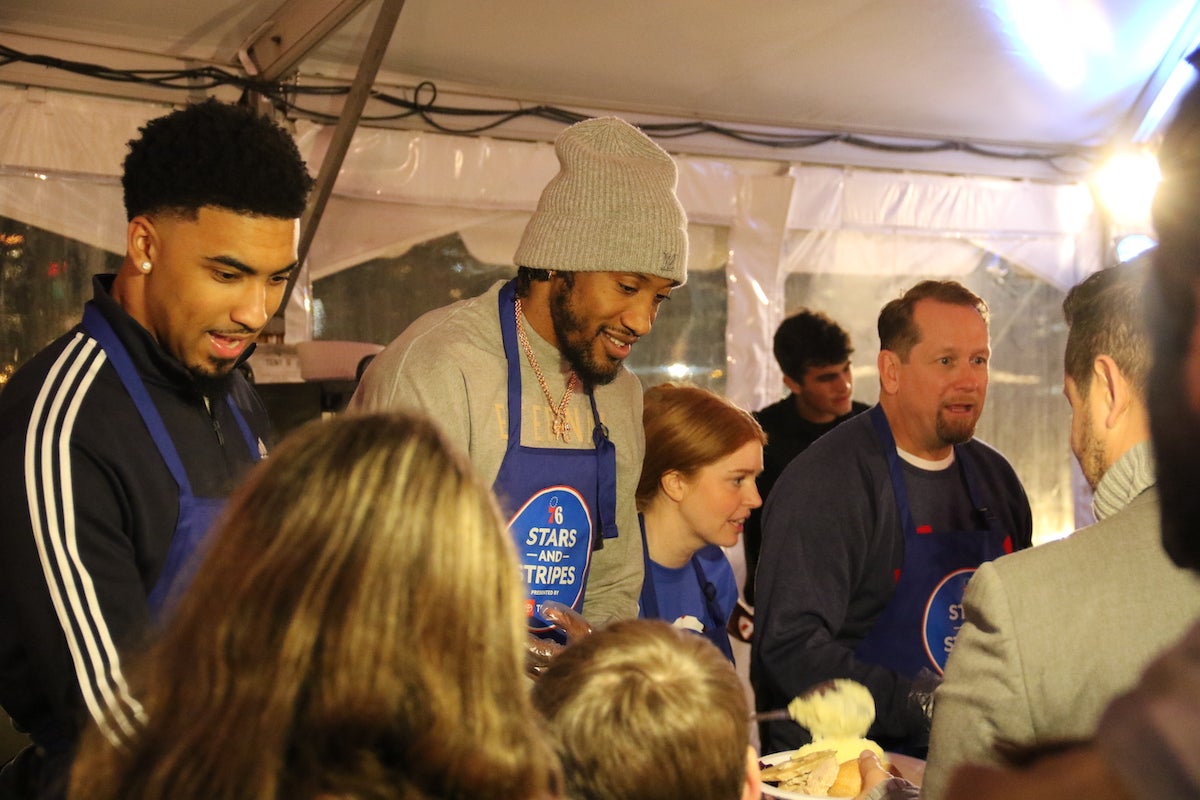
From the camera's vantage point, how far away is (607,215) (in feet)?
7.80

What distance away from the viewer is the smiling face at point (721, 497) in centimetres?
293

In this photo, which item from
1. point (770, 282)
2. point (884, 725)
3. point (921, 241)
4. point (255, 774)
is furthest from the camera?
point (921, 241)

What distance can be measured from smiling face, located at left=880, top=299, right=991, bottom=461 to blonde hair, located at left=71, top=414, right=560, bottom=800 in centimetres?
216

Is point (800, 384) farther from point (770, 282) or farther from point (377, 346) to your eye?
point (377, 346)

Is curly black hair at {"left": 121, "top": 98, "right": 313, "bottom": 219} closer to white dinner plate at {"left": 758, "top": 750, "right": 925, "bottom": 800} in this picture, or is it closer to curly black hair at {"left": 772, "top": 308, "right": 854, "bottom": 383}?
white dinner plate at {"left": 758, "top": 750, "right": 925, "bottom": 800}

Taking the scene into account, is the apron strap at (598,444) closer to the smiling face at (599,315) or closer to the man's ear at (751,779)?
the smiling face at (599,315)


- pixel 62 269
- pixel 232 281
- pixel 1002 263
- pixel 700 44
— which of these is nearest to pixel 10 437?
pixel 232 281

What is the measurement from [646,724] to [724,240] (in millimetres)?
4447

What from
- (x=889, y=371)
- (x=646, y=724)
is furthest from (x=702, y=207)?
(x=646, y=724)

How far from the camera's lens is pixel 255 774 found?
0.87m

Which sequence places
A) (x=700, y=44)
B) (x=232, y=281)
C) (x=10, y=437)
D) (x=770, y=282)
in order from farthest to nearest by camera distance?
(x=770, y=282) → (x=700, y=44) → (x=232, y=281) → (x=10, y=437)

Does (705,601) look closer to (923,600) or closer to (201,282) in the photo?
(923,600)

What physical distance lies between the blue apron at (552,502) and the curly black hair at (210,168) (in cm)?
68

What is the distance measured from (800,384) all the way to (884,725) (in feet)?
7.92
